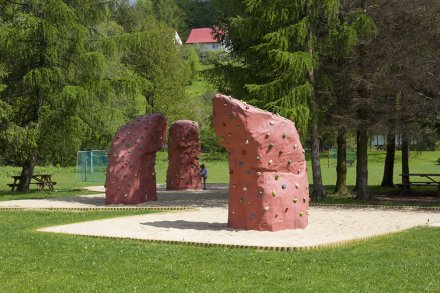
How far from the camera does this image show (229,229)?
13.5m

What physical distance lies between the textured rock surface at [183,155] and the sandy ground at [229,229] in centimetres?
593

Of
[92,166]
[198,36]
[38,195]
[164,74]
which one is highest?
[198,36]

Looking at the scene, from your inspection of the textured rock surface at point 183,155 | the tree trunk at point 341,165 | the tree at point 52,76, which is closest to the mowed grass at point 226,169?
the tree at point 52,76

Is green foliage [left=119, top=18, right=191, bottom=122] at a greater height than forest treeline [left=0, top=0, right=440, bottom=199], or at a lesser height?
greater

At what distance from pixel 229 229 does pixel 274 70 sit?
7.74 meters

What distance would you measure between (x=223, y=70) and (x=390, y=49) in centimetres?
556

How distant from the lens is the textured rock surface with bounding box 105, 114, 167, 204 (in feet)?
63.3

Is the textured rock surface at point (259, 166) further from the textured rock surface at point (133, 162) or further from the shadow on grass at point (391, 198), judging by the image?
the shadow on grass at point (391, 198)

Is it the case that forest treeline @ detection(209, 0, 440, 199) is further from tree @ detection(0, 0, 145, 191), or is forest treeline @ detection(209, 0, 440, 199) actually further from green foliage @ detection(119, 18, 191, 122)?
green foliage @ detection(119, 18, 191, 122)

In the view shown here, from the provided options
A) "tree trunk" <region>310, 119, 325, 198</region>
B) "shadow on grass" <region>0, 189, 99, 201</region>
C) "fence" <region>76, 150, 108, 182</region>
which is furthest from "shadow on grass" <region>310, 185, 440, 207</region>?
"fence" <region>76, 150, 108, 182</region>

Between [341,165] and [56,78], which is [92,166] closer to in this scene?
[56,78]

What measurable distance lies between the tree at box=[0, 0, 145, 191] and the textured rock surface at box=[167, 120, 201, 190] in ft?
7.43

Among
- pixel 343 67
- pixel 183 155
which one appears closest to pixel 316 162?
pixel 343 67

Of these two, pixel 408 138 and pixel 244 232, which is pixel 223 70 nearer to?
pixel 408 138
